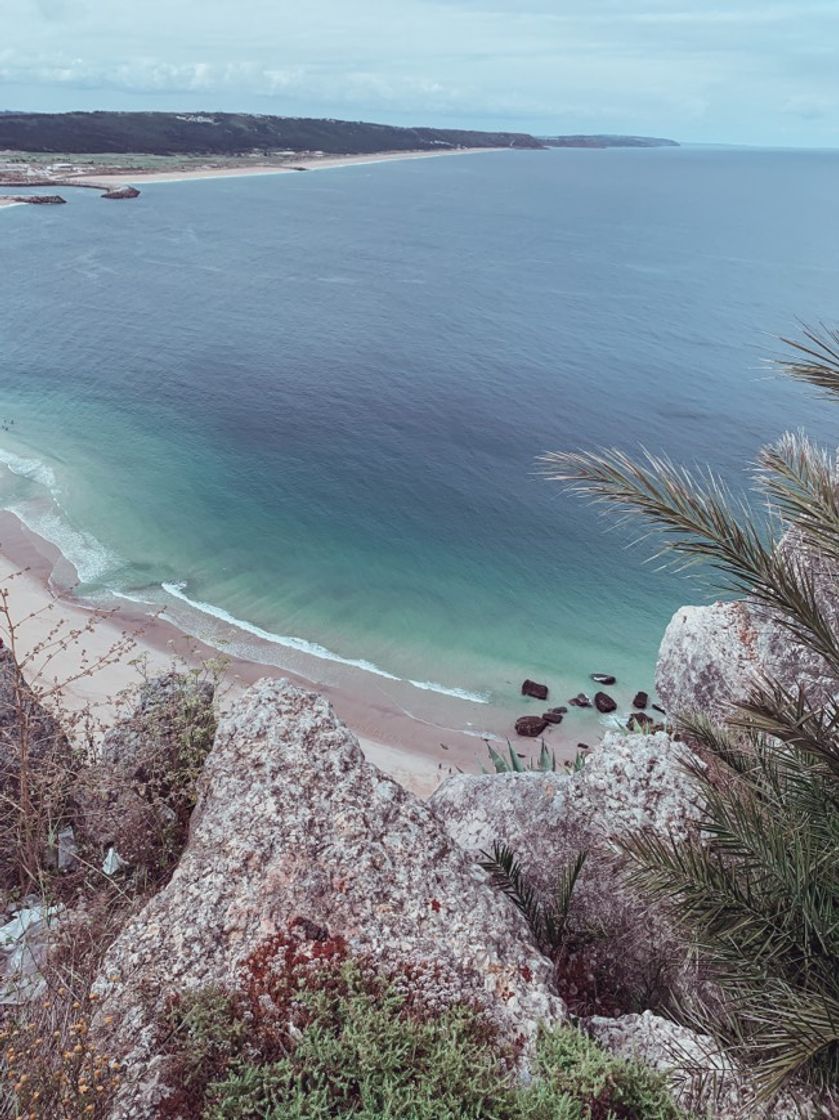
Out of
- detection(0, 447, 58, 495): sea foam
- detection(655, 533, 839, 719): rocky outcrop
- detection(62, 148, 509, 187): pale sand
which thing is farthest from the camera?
detection(62, 148, 509, 187): pale sand

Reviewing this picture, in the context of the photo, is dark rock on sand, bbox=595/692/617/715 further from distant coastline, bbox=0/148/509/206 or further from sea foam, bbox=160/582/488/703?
distant coastline, bbox=0/148/509/206

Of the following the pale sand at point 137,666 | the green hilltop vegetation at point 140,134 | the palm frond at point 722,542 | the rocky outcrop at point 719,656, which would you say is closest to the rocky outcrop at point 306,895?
the palm frond at point 722,542

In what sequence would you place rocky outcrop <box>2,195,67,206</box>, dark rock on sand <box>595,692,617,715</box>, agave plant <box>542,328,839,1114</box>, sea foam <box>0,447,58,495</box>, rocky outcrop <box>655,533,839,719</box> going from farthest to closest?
rocky outcrop <box>2,195,67,206</box> → sea foam <box>0,447,58,495</box> → dark rock on sand <box>595,692,617,715</box> → rocky outcrop <box>655,533,839,719</box> → agave plant <box>542,328,839,1114</box>

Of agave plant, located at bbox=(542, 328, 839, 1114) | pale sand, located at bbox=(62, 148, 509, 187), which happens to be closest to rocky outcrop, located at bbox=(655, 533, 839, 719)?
agave plant, located at bbox=(542, 328, 839, 1114)

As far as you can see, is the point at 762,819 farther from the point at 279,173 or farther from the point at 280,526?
the point at 279,173

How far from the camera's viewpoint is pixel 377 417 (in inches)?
1590

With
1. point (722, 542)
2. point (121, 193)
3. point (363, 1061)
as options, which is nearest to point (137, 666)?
point (363, 1061)

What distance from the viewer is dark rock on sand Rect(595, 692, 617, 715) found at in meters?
21.5

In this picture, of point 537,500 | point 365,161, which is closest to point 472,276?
point 537,500

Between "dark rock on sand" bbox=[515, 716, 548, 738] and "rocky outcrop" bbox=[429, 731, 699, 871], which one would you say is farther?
"dark rock on sand" bbox=[515, 716, 548, 738]

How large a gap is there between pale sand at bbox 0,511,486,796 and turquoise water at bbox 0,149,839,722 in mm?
1171

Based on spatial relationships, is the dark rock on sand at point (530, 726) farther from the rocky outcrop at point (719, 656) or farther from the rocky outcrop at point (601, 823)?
the rocky outcrop at point (601, 823)

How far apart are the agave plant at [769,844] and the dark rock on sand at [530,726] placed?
14393 millimetres

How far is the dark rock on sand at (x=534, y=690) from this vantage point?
22.1m
